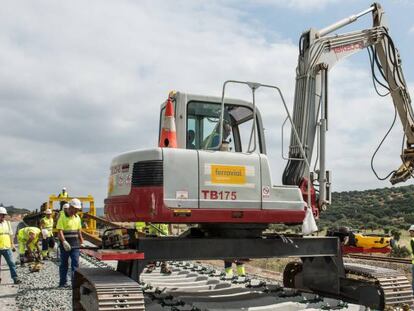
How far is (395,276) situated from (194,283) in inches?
148

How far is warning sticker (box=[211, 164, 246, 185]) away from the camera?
268 inches

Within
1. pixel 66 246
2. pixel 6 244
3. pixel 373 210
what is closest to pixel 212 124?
pixel 66 246

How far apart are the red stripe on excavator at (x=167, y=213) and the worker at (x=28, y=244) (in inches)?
378

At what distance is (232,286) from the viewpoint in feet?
32.1

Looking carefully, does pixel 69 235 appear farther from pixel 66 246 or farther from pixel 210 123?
pixel 210 123

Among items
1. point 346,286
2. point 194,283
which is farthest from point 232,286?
point 346,286

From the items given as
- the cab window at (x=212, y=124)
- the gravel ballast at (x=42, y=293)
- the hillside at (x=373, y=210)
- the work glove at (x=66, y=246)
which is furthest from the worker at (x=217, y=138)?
the hillside at (x=373, y=210)

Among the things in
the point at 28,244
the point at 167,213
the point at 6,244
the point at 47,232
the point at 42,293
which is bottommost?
the point at 42,293

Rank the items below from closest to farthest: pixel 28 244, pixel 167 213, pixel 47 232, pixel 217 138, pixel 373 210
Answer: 1. pixel 167 213
2. pixel 217 138
3. pixel 28 244
4. pixel 47 232
5. pixel 373 210

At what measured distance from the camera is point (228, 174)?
6883mm

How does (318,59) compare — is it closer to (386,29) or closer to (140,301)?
(386,29)

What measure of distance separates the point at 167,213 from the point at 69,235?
5912mm

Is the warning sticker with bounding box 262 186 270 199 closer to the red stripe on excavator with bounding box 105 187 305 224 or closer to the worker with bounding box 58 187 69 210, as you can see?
the red stripe on excavator with bounding box 105 187 305 224

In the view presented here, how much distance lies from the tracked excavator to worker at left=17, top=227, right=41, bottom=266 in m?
8.96
